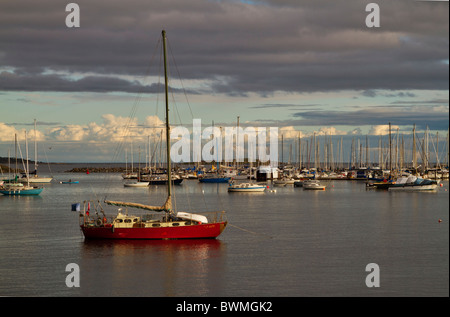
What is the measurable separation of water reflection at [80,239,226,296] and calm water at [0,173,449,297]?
0.07 meters

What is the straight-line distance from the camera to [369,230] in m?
68.0

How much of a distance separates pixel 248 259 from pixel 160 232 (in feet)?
30.4

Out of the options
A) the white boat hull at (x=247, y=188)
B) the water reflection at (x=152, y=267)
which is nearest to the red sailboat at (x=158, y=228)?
the water reflection at (x=152, y=267)

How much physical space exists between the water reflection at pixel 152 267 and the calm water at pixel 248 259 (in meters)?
0.07

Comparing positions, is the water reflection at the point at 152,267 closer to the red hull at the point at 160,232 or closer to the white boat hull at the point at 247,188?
the red hull at the point at 160,232

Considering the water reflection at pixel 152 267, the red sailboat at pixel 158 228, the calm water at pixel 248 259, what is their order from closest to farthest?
the water reflection at pixel 152 267
the calm water at pixel 248 259
the red sailboat at pixel 158 228

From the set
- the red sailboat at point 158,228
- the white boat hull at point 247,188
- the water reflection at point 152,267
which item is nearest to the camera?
the water reflection at point 152,267

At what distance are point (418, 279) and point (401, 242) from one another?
56.5ft

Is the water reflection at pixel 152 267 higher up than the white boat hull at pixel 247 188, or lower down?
lower down

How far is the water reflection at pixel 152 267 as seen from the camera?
3891cm

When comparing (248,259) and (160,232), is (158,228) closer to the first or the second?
(160,232)
